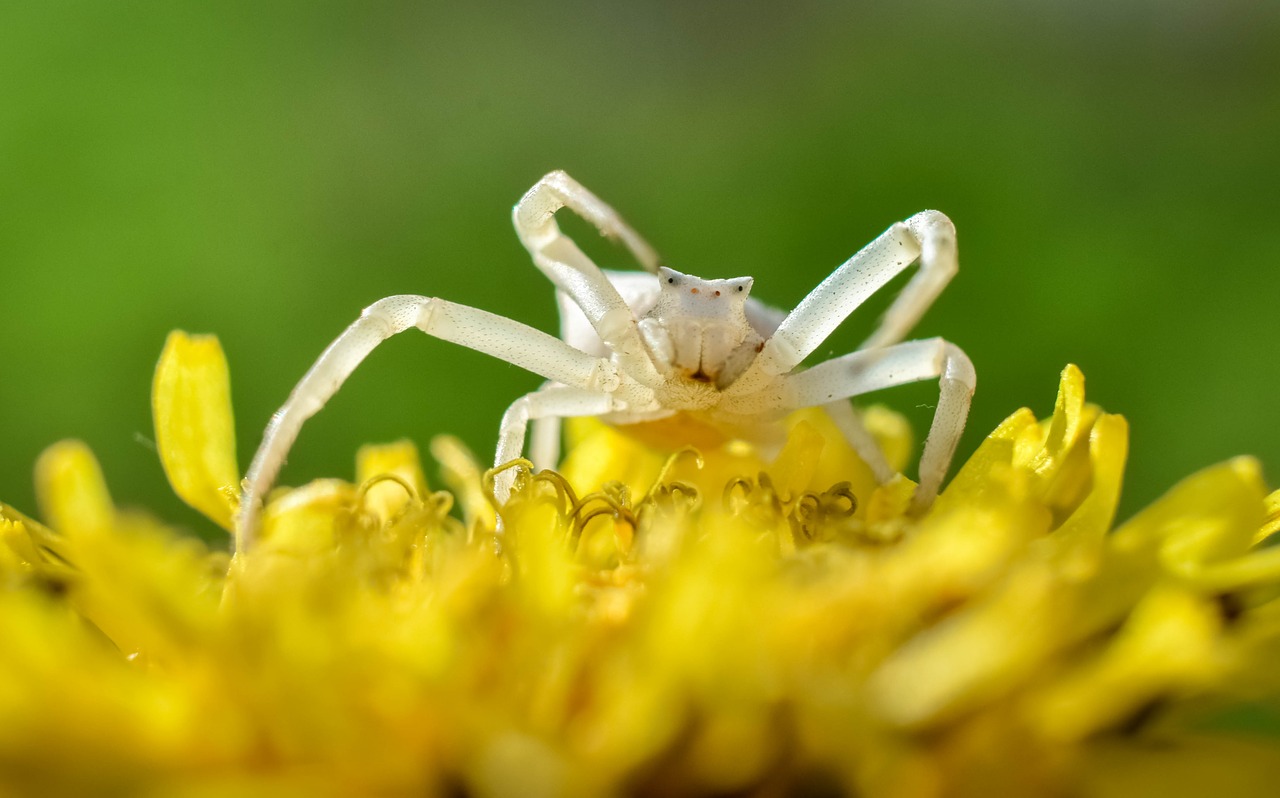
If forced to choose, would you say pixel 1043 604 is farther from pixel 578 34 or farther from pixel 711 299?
pixel 578 34

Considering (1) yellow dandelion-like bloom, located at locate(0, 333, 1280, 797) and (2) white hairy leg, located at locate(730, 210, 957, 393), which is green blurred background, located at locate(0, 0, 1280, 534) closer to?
(2) white hairy leg, located at locate(730, 210, 957, 393)

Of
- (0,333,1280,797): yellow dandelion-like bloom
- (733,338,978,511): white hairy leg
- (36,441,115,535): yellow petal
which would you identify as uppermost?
(733,338,978,511): white hairy leg

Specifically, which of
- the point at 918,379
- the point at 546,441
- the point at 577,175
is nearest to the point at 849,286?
the point at 918,379

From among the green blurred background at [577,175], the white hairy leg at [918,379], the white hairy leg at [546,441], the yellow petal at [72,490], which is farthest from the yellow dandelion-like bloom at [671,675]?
the green blurred background at [577,175]

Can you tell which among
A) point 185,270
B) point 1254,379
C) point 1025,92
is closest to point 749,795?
point 1254,379

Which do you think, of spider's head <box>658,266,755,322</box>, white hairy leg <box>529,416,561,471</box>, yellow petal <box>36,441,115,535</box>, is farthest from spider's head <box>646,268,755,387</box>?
yellow petal <box>36,441,115,535</box>

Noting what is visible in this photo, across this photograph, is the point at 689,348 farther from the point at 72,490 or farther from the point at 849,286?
the point at 72,490

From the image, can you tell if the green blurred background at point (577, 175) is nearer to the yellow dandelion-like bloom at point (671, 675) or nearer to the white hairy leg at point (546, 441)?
the white hairy leg at point (546, 441)
